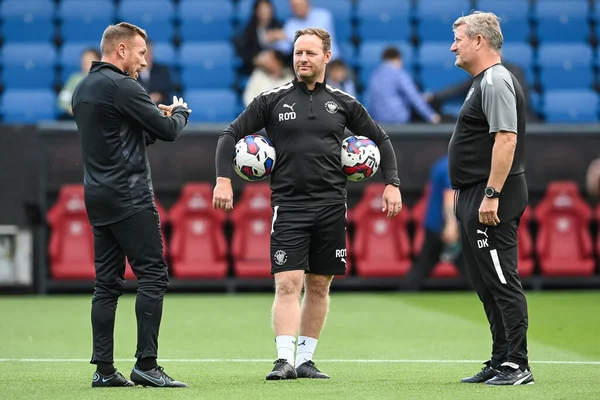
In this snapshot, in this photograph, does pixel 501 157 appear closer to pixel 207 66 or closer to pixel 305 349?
pixel 305 349

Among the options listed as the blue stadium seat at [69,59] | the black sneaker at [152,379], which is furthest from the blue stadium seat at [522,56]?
the black sneaker at [152,379]

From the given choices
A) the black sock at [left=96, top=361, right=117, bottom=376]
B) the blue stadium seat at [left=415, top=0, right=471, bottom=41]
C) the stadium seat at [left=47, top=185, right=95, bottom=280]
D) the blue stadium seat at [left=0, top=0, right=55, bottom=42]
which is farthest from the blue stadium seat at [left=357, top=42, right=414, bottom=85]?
the black sock at [left=96, top=361, right=117, bottom=376]

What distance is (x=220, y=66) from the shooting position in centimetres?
1805

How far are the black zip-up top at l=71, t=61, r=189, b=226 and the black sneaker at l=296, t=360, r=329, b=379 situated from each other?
150 centimetres

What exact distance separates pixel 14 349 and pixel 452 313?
16.3 feet

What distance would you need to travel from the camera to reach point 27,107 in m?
17.2

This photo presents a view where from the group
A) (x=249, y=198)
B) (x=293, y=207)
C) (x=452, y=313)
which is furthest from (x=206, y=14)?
(x=293, y=207)

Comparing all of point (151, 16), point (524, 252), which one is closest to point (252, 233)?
point (524, 252)

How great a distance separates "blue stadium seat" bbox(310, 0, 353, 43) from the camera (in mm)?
18734

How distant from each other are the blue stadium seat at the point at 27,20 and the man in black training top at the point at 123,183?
11530mm

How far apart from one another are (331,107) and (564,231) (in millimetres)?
8269

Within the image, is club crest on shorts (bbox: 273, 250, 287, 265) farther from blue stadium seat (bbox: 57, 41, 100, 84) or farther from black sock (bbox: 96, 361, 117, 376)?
blue stadium seat (bbox: 57, 41, 100, 84)

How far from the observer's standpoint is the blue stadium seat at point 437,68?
18094 mm

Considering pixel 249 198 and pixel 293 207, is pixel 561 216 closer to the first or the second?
pixel 249 198
